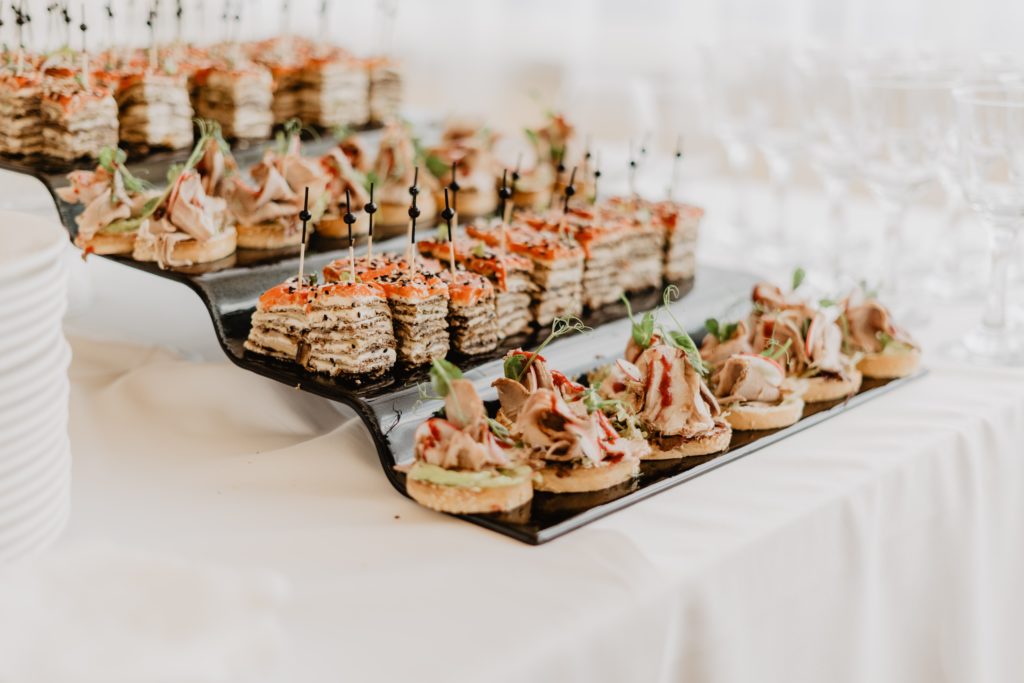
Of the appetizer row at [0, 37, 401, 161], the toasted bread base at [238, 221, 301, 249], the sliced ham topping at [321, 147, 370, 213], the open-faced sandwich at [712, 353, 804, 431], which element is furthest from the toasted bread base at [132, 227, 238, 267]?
the open-faced sandwich at [712, 353, 804, 431]

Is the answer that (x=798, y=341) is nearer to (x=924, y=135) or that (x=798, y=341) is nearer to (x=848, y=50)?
(x=924, y=135)

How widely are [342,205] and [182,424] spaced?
36.0 inches

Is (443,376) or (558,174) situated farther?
(558,174)

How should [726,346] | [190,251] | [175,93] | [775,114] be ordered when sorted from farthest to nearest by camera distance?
[775,114] → [175,93] → [190,251] → [726,346]

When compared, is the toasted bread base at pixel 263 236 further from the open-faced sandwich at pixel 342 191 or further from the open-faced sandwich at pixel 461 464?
the open-faced sandwich at pixel 461 464

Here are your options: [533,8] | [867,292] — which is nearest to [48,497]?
[867,292]

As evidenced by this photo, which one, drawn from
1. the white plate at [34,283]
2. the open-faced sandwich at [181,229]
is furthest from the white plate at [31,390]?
the open-faced sandwich at [181,229]

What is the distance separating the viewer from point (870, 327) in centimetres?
270

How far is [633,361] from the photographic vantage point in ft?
7.65

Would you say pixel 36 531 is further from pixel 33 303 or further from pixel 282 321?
pixel 282 321

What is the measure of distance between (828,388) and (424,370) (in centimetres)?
93

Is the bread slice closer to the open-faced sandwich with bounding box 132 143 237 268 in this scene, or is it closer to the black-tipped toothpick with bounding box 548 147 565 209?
the black-tipped toothpick with bounding box 548 147 565 209

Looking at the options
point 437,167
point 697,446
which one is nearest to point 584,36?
point 437,167

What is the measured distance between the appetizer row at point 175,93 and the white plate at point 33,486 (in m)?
1.63
